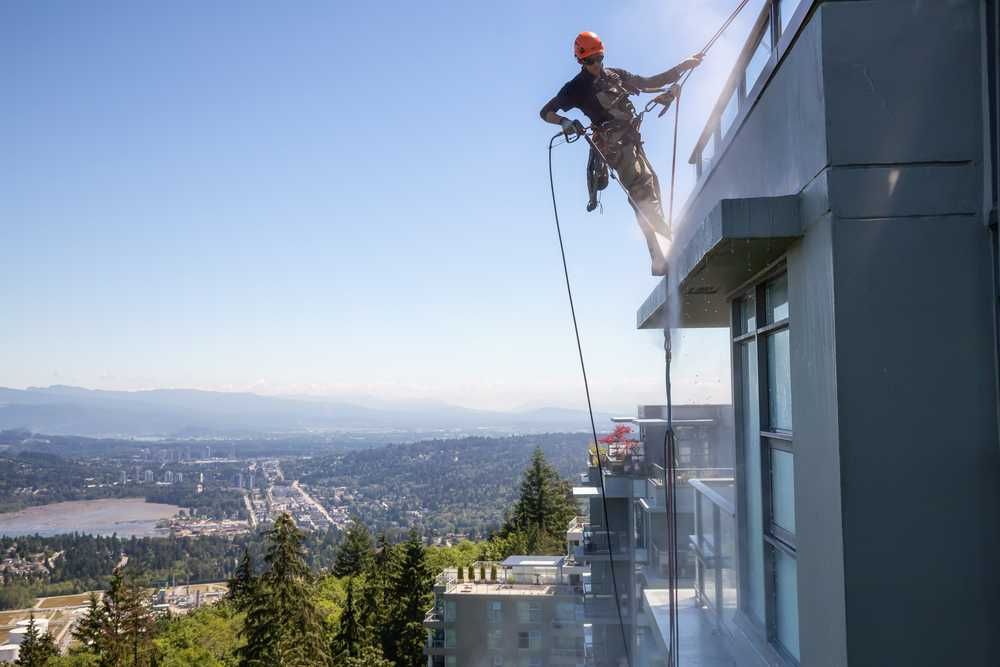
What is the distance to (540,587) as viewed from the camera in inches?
1185

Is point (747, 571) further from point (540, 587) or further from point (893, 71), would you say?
point (540, 587)

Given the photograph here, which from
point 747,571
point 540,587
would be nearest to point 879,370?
point 747,571

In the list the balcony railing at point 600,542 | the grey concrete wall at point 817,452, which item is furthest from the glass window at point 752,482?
the balcony railing at point 600,542

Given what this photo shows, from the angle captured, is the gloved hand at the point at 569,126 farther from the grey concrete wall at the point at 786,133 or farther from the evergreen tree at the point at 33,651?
the evergreen tree at the point at 33,651

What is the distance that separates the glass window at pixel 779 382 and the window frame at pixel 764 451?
0.9 inches

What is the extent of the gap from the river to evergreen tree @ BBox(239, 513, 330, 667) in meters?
143

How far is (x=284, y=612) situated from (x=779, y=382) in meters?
33.9

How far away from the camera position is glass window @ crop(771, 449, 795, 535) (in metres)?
3.94

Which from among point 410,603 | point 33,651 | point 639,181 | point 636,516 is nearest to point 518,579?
point 410,603

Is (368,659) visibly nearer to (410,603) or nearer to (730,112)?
(410,603)

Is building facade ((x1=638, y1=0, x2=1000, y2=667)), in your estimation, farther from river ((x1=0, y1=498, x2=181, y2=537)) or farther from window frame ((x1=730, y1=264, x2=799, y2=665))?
river ((x1=0, y1=498, x2=181, y2=537))

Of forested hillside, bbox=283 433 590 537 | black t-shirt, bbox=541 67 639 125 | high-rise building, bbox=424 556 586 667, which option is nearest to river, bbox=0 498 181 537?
forested hillside, bbox=283 433 590 537

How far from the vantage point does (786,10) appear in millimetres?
3623

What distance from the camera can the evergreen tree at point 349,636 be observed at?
37250 millimetres
